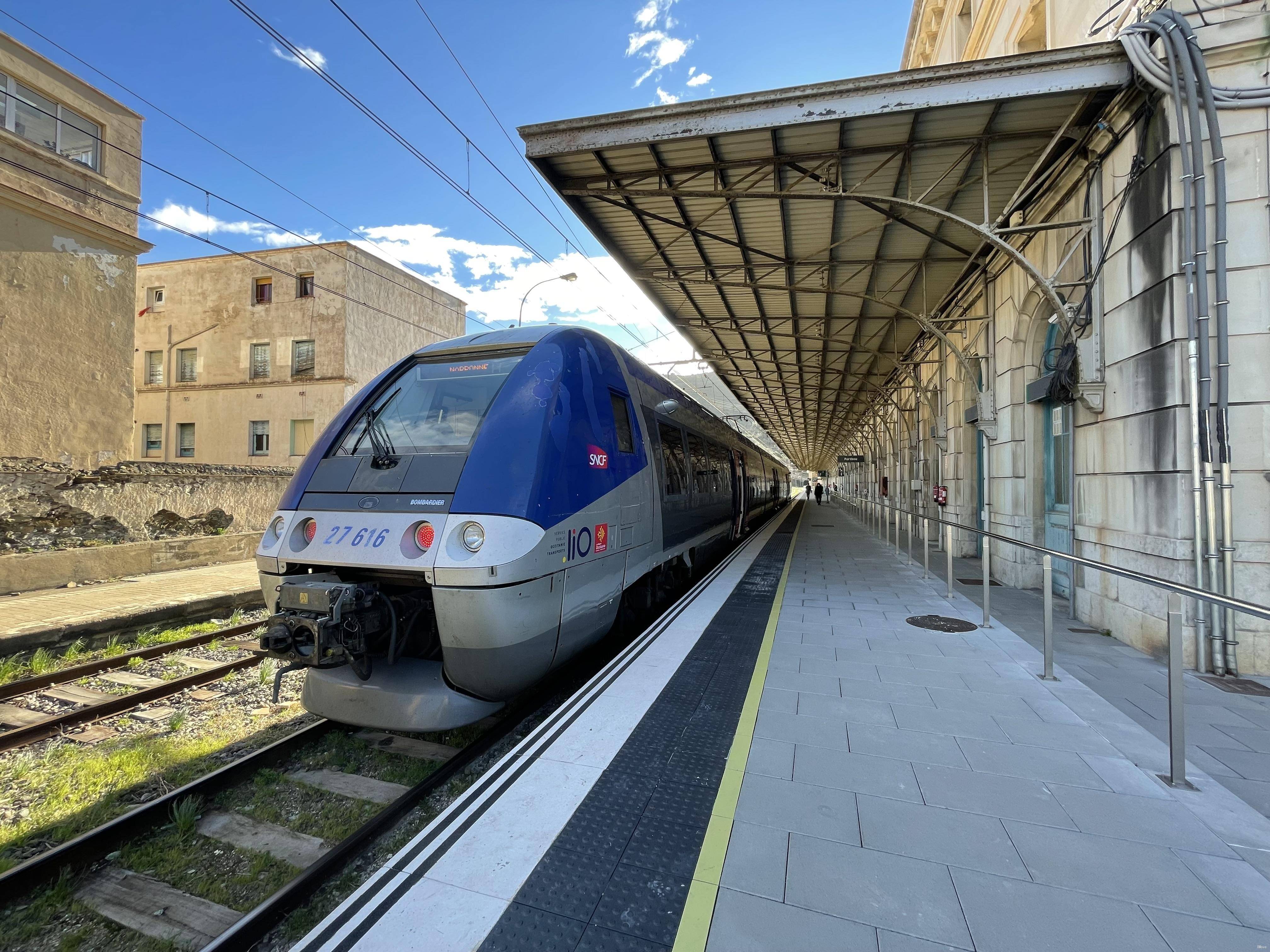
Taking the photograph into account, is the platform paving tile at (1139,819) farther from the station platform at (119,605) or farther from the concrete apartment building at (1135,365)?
the station platform at (119,605)

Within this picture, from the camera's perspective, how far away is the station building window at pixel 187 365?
71.5 feet

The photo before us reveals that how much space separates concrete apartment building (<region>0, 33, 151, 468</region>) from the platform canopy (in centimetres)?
1039

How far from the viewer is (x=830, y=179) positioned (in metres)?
7.40

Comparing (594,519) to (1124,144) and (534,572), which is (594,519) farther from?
(1124,144)

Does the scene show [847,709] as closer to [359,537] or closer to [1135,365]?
[359,537]

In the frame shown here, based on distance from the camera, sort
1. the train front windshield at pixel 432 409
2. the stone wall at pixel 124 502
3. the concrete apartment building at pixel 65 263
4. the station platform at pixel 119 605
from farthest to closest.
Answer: the concrete apartment building at pixel 65 263
the stone wall at pixel 124 502
the station platform at pixel 119 605
the train front windshield at pixel 432 409

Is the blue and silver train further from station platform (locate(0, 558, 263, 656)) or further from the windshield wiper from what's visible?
station platform (locate(0, 558, 263, 656))

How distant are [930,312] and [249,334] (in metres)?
22.1

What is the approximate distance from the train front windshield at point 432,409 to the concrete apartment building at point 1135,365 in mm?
5449

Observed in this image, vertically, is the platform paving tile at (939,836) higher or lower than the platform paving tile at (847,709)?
lower

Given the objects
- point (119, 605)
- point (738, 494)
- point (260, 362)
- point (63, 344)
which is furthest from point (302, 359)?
point (738, 494)

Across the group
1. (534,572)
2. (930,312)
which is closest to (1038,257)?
(930,312)

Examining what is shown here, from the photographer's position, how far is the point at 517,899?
6.71 feet

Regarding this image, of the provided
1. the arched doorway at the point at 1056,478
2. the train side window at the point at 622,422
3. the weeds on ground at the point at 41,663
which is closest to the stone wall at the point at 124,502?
the weeds on ground at the point at 41,663
